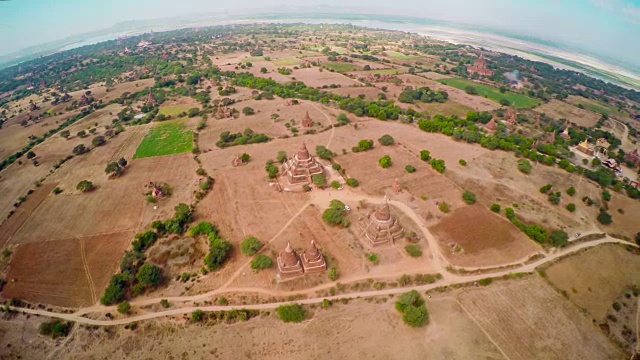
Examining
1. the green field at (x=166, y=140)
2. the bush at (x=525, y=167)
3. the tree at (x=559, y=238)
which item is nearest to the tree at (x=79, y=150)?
the green field at (x=166, y=140)

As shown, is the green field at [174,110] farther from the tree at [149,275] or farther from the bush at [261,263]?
the bush at [261,263]

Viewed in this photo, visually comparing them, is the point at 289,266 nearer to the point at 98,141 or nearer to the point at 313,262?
the point at 313,262

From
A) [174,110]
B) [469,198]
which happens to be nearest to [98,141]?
[174,110]

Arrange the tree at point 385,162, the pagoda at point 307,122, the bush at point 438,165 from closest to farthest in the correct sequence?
the bush at point 438,165
the tree at point 385,162
the pagoda at point 307,122

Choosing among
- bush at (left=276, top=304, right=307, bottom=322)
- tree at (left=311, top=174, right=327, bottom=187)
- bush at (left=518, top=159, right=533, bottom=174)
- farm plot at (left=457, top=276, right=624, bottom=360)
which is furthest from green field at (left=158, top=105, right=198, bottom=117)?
farm plot at (left=457, top=276, right=624, bottom=360)

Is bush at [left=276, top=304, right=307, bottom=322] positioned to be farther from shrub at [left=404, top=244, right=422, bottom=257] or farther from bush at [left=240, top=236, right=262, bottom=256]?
shrub at [left=404, top=244, right=422, bottom=257]

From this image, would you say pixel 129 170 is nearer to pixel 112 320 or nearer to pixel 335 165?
pixel 112 320
